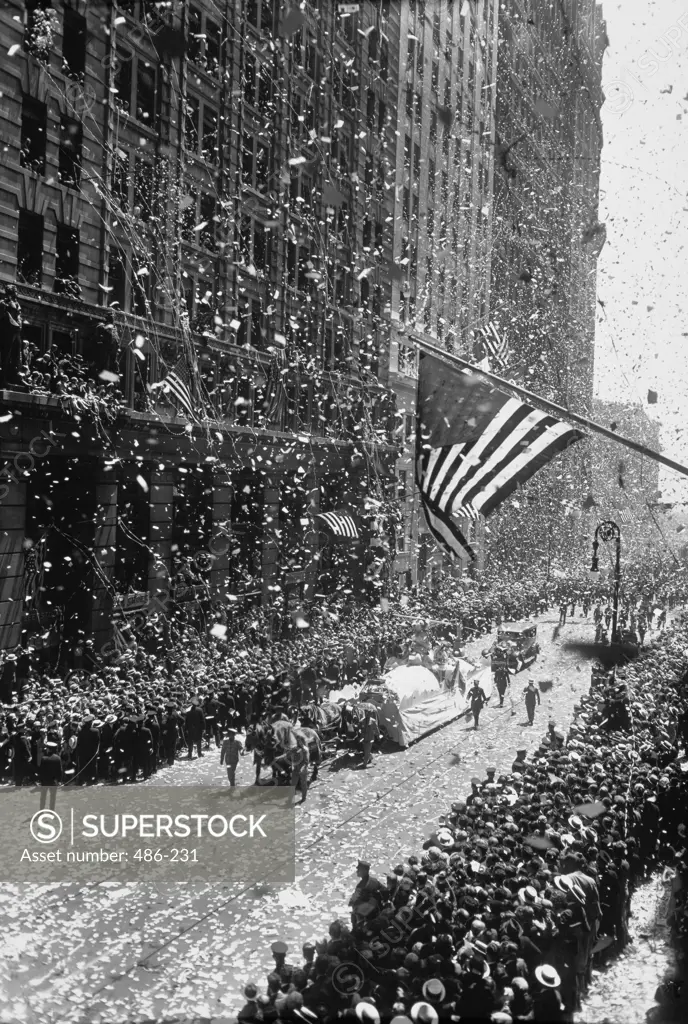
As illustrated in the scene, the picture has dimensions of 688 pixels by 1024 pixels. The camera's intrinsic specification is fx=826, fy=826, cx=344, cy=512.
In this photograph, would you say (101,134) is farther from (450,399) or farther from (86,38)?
(450,399)

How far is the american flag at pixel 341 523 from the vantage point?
62.5 feet

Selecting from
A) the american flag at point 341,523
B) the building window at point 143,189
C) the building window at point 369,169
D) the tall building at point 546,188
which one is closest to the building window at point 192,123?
the building window at point 143,189

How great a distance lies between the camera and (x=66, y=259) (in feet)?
48.3

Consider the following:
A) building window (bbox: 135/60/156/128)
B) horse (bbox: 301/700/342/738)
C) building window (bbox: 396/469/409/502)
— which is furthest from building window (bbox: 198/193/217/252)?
horse (bbox: 301/700/342/738)

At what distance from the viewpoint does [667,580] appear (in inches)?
1323

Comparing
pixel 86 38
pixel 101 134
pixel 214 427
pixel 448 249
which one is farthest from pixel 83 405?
pixel 448 249

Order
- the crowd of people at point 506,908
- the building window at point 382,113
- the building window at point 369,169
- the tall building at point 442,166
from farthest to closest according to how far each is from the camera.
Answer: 1. the building window at point 369,169
2. the building window at point 382,113
3. the tall building at point 442,166
4. the crowd of people at point 506,908

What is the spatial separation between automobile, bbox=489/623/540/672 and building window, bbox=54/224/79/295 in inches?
427

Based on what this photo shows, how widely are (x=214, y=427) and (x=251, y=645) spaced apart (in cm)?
451

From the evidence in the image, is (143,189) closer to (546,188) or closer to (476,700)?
(546,188)

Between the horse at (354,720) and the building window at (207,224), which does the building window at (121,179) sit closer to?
the building window at (207,224)

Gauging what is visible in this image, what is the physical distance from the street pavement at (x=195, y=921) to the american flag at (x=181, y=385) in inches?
297

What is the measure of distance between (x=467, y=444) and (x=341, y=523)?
38.8 ft

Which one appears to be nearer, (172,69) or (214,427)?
(172,69)
